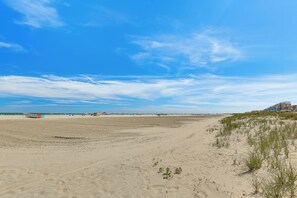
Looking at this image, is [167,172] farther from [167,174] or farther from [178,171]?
[178,171]

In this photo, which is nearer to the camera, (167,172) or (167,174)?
(167,174)

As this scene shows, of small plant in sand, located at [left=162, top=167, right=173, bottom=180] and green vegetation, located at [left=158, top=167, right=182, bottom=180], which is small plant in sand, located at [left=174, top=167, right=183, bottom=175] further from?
small plant in sand, located at [left=162, top=167, right=173, bottom=180]

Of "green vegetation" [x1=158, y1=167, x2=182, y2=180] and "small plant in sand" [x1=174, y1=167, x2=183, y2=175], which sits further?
"small plant in sand" [x1=174, y1=167, x2=183, y2=175]

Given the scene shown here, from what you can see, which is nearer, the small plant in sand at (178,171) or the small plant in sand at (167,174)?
the small plant in sand at (167,174)

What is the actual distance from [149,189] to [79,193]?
1877 millimetres

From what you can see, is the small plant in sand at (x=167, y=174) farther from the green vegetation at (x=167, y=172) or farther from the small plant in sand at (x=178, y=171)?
the small plant in sand at (x=178, y=171)

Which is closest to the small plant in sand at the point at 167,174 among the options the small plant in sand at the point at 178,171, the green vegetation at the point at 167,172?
the green vegetation at the point at 167,172

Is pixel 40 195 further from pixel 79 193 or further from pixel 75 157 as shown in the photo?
pixel 75 157

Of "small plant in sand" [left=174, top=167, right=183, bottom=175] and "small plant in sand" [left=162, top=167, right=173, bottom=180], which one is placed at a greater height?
"small plant in sand" [left=174, top=167, right=183, bottom=175]

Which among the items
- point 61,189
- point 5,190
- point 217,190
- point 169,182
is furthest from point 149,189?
point 5,190

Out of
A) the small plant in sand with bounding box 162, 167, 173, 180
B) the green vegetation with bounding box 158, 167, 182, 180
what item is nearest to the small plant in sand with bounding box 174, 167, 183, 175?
the green vegetation with bounding box 158, 167, 182, 180

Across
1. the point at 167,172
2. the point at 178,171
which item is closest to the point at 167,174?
the point at 167,172

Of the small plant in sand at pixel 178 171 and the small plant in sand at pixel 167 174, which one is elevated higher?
the small plant in sand at pixel 178 171

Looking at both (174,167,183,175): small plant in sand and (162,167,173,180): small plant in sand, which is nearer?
(162,167,173,180): small plant in sand
